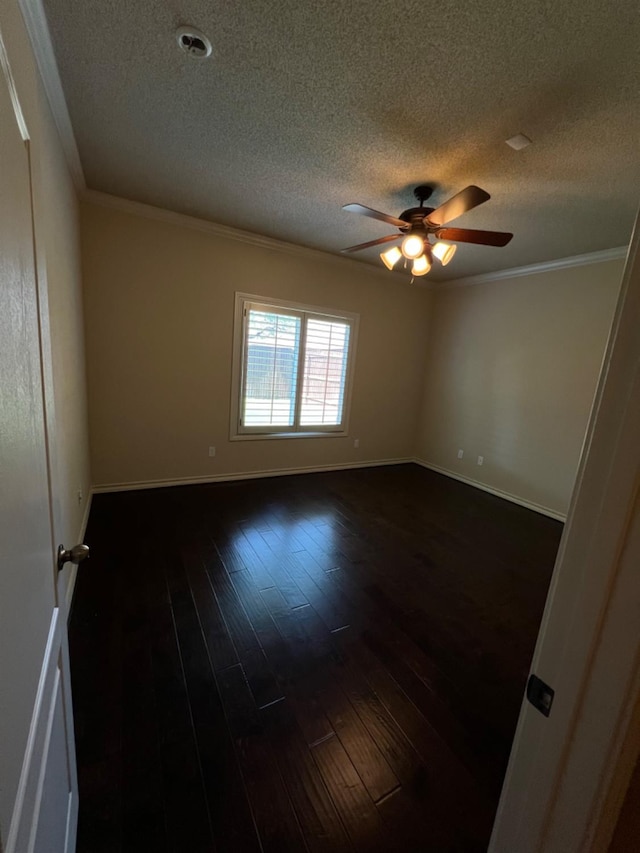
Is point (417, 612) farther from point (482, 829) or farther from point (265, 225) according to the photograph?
point (265, 225)

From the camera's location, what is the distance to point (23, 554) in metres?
0.57

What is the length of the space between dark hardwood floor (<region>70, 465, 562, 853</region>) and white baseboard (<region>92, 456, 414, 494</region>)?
1.63 feet

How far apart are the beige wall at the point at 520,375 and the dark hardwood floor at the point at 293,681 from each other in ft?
3.80

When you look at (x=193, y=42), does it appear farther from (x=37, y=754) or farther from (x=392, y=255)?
(x=37, y=754)

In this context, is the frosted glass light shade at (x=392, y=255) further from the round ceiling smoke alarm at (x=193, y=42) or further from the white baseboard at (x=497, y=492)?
the white baseboard at (x=497, y=492)

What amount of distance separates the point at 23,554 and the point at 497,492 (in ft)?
15.4

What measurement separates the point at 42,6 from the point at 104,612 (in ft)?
9.04

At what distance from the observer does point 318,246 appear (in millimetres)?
3871

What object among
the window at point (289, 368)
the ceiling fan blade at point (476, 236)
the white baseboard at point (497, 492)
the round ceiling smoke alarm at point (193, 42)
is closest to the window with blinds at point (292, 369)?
the window at point (289, 368)

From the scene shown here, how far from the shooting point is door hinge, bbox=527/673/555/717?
602mm

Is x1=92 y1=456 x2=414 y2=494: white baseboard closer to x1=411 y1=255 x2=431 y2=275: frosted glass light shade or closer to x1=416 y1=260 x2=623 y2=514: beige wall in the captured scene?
x1=416 y1=260 x2=623 y2=514: beige wall

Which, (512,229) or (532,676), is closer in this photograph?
(532,676)

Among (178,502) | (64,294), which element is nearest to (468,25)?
(64,294)

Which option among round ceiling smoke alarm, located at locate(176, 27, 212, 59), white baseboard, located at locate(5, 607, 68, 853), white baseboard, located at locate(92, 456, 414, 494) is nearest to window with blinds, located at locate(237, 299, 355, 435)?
white baseboard, located at locate(92, 456, 414, 494)
